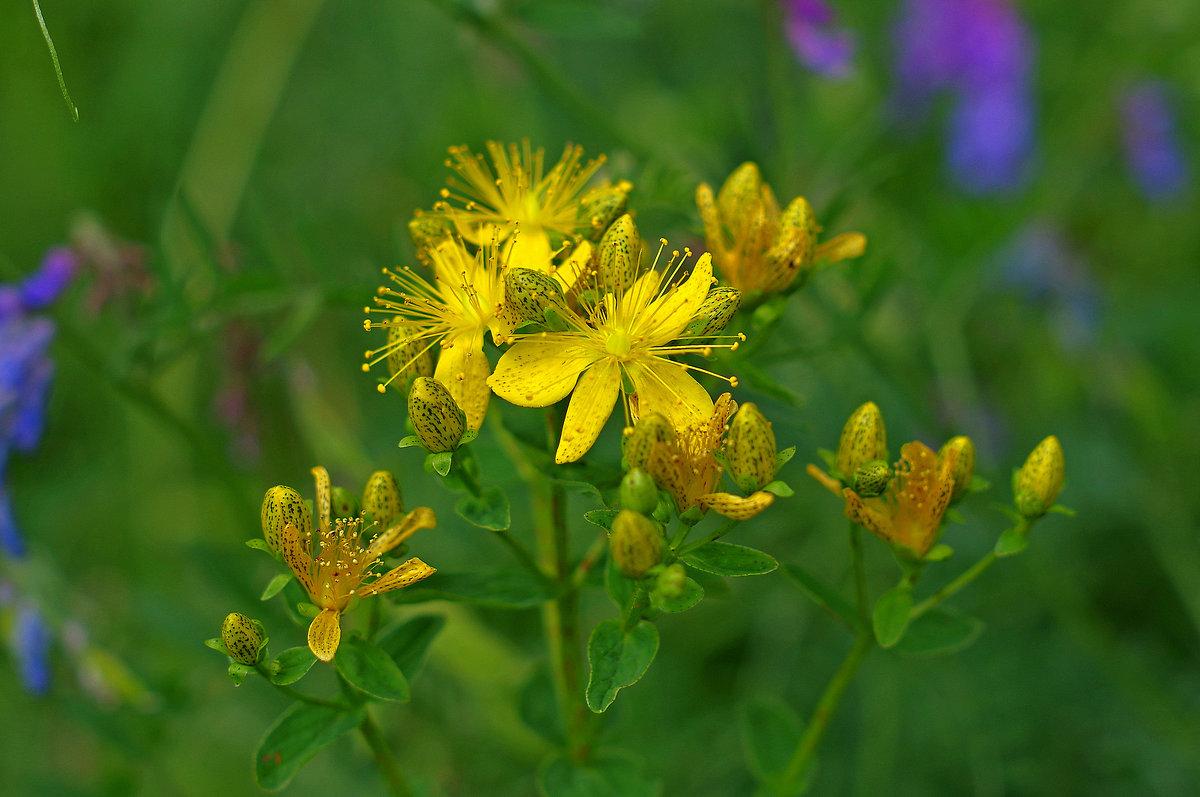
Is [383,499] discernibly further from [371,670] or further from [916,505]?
[916,505]

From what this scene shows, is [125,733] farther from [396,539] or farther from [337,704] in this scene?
[396,539]

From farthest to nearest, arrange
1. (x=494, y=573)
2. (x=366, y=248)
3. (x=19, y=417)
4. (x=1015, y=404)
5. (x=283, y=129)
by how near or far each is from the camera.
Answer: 1. (x=283, y=129)
2. (x=366, y=248)
3. (x=1015, y=404)
4. (x=19, y=417)
5. (x=494, y=573)

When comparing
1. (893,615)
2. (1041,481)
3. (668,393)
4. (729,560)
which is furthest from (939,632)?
(668,393)

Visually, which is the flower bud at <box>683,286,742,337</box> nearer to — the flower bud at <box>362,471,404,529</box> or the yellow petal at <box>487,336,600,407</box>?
the yellow petal at <box>487,336,600,407</box>

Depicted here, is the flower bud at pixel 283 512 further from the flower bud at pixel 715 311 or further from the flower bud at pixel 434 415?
the flower bud at pixel 715 311

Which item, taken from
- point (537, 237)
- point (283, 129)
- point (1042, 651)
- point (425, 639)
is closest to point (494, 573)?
point (425, 639)

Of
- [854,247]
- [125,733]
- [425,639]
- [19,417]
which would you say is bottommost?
[125,733]

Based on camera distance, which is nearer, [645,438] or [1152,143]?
[645,438]
